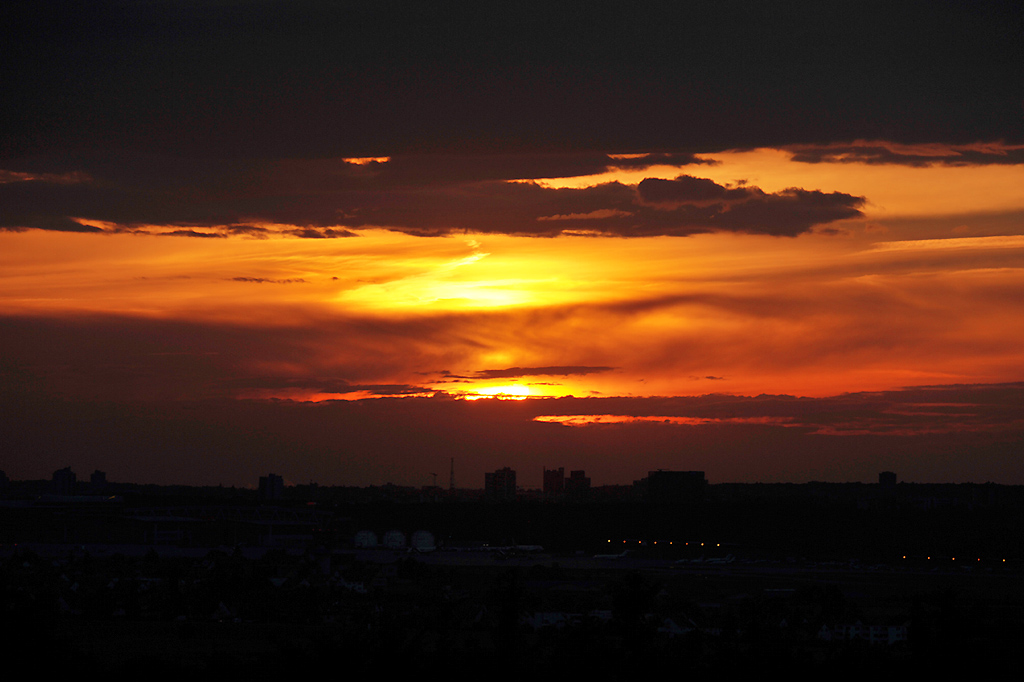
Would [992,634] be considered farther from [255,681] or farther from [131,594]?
[131,594]

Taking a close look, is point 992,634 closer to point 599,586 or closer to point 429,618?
point 429,618

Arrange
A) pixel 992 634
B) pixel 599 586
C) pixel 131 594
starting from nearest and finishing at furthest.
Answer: pixel 992 634 → pixel 131 594 → pixel 599 586

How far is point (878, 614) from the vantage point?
291 feet

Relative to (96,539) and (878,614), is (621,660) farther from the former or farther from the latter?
(96,539)

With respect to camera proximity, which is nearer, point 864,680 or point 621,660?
point 864,680

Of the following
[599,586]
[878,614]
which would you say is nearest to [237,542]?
[599,586]

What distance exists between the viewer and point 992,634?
235ft

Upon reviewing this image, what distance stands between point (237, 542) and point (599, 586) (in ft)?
272

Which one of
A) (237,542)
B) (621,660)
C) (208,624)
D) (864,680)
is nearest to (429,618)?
(208,624)

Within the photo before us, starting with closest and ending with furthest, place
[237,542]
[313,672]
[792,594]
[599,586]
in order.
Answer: [313,672] < [792,594] < [599,586] < [237,542]

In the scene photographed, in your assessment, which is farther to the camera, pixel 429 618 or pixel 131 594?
pixel 131 594

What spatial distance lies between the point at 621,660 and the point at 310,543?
13104 centimetres

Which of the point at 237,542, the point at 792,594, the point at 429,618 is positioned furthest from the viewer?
the point at 237,542

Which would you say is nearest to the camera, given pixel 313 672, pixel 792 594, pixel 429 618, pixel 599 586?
pixel 313 672
